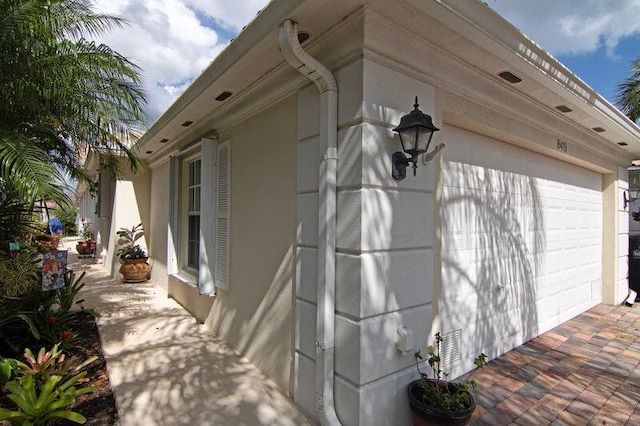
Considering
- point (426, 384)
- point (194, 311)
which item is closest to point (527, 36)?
point (426, 384)

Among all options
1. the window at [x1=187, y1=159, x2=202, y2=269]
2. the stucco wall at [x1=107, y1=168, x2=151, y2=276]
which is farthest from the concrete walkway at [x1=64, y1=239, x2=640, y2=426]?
the stucco wall at [x1=107, y1=168, x2=151, y2=276]

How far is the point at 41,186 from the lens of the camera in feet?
8.32

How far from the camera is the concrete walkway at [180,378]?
2457 millimetres

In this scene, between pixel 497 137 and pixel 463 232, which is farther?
pixel 497 137

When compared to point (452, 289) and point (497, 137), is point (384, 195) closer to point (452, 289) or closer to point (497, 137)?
point (452, 289)

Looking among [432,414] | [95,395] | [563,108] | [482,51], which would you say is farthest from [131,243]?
[563,108]

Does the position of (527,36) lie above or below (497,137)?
above

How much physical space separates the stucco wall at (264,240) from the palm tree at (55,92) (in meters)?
1.60

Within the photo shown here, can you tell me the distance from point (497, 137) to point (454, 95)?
1.07m

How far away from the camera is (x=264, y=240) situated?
3098 millimetres

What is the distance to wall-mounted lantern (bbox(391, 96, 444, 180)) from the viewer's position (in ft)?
6.70

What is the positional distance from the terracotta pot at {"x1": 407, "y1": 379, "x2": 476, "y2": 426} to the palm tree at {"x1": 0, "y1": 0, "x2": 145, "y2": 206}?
314 centimetres

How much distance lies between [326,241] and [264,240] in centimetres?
106

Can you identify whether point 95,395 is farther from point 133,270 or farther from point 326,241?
point 133,270
